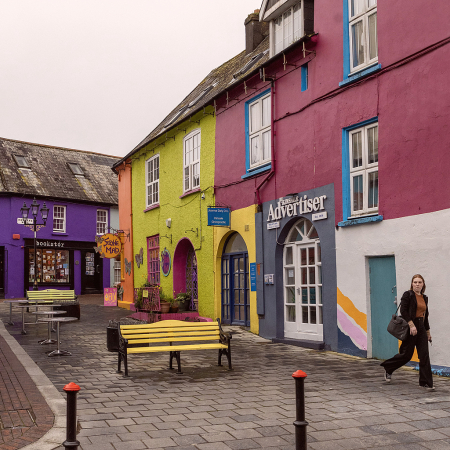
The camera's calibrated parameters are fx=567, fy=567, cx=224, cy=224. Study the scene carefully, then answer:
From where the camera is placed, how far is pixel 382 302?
1016cm

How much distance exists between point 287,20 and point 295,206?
4.55 metres

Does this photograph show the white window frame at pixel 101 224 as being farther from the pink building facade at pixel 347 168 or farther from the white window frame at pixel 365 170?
the white window frame at pixel 365 170

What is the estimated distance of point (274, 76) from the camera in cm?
1351

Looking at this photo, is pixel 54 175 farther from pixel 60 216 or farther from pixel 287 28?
pixel 287 28

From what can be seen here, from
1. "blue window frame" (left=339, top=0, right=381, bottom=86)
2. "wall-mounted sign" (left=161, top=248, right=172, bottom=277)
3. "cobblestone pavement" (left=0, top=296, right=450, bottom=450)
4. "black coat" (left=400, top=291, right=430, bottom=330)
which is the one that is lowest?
"cobblestone pavement" (left=0, top=296, right=450, bottom=450)

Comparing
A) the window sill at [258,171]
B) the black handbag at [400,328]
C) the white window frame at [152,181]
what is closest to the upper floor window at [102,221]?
the white window frame at [152,181]

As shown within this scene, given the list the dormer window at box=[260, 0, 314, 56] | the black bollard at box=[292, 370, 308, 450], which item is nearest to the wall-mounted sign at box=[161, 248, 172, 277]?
the dormer window at box=[260, 0, 314, 56]

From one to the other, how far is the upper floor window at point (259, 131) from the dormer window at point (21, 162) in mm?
22249

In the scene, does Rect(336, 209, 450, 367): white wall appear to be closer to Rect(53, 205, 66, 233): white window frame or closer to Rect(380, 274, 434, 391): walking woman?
Rect(380, 274, 434, 391): walking woman

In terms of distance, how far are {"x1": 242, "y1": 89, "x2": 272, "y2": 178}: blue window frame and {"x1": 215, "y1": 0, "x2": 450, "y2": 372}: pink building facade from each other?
41 millimetres

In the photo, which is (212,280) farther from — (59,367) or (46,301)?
(59,367)

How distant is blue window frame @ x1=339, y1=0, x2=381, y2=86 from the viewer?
10688mm

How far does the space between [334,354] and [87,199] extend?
2564 centimetres

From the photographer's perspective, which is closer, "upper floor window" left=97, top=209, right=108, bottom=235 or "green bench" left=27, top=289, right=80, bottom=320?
"green bench" left=27, top=289, right=80, bottom=320
